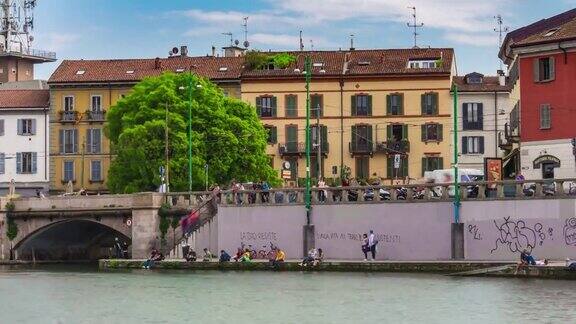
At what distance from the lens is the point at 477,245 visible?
88562mm

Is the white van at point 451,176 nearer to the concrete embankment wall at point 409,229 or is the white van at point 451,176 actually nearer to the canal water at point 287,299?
the concrete embankment wall at point 409,229

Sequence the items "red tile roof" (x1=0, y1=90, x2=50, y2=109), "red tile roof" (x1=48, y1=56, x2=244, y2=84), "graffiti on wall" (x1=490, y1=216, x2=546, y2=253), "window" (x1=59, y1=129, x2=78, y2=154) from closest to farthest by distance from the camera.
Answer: "graffiti on wall" (x1=490, y1=216, x2=546, y2=253) → "red tile roof" (x1=48, y1=56, x2=244, y2=84) → "window" (x1=59, y1=129, x2=78, y2=154) → "red tile roof" (x1=0, y1=90, x2=50, y2=109)

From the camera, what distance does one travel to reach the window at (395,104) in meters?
135

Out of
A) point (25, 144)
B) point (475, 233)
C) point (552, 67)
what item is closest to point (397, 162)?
point (552, 67)

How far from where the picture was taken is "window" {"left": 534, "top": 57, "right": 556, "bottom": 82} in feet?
312

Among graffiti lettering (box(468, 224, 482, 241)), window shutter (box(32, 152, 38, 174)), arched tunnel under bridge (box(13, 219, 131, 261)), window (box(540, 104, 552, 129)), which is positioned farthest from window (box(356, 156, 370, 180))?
graffiti lettering (box(468, 224, 482, 241))

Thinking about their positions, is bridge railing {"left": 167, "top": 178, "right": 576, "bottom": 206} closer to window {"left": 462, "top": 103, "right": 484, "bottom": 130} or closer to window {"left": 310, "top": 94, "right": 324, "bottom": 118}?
window {"left": 310, "top": 94, "right": 324, "bottom": 118}

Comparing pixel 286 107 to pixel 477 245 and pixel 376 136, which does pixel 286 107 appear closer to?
pixel 376 136

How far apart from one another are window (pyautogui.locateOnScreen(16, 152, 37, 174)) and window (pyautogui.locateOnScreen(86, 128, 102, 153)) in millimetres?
5319

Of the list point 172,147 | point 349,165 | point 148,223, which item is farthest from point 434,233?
point 349,165

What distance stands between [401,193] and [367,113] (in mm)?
43142

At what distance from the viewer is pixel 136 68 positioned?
144000 mm

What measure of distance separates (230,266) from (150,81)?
116 ft

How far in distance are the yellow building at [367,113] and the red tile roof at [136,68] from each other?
4325mm
